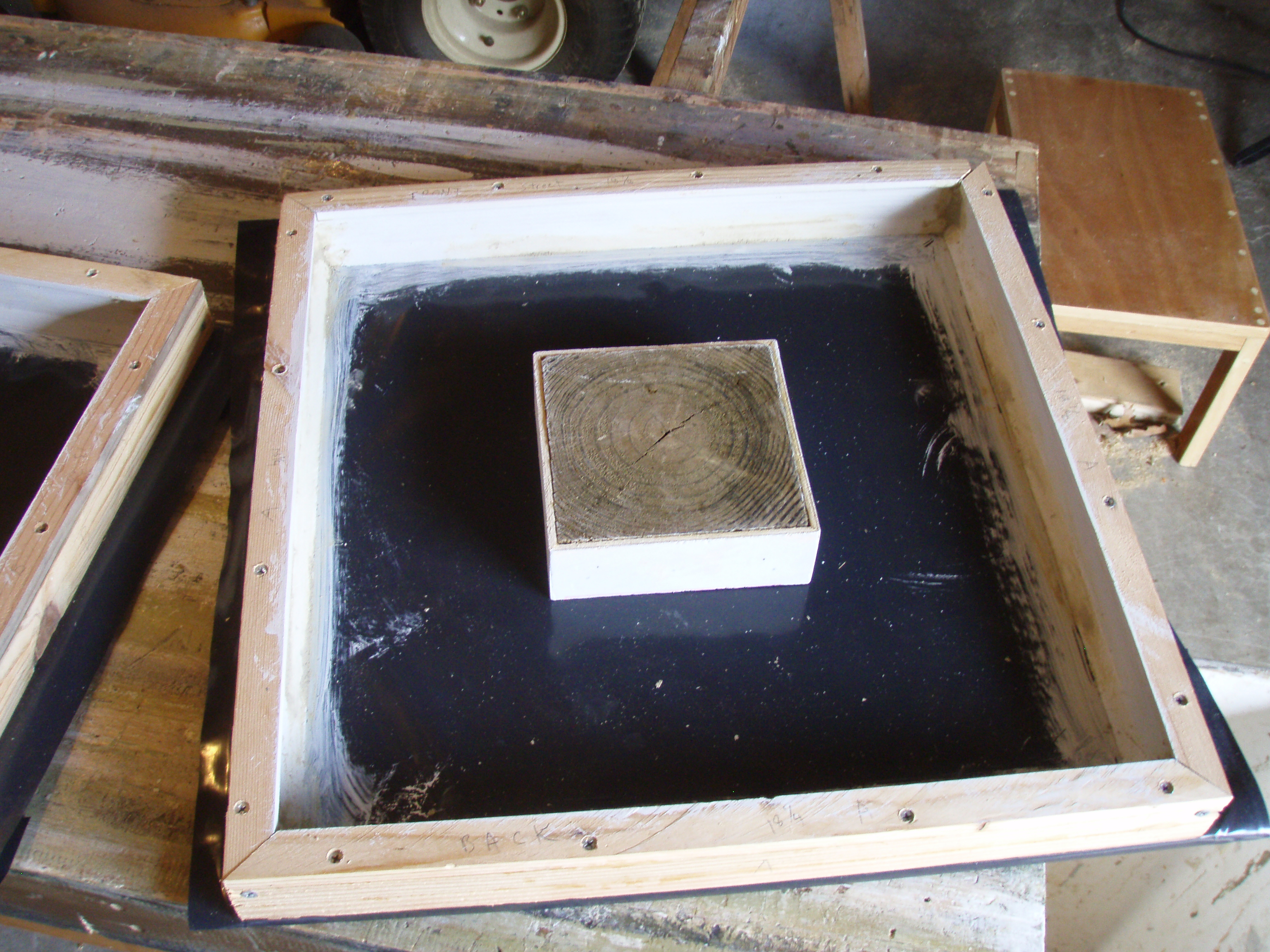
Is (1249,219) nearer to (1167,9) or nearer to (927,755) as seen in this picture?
(1167,9)

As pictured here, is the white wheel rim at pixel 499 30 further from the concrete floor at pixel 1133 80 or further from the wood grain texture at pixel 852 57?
the wood grain texture at pixel 852 57

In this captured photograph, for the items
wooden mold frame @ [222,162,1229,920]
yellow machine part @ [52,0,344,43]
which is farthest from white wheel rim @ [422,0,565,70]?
wooden mold frame @ [222,162,1229,920]

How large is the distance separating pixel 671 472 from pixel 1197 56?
9.05ft

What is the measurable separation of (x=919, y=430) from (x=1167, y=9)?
2.69 meters

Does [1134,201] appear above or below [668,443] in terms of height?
above

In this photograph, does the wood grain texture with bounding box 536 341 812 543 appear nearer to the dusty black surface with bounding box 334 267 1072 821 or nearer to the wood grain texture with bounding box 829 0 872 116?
the dusty black surface with bounding box 334 267 1072 821

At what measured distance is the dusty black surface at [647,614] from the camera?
2.65 ft

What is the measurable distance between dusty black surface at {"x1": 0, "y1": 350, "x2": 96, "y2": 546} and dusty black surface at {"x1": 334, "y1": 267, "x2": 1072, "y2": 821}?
0.33 meters

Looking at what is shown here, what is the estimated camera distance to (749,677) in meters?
0.86

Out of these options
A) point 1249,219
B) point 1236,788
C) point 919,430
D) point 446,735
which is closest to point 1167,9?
point 1249,219

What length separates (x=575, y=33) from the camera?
7.13 feet

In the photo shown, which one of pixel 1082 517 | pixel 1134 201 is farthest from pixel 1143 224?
pixel 1082 517

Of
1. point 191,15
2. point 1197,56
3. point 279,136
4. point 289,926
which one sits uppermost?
point 1197,56

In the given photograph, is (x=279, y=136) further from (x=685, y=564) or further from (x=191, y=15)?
(x=685, y=564)
